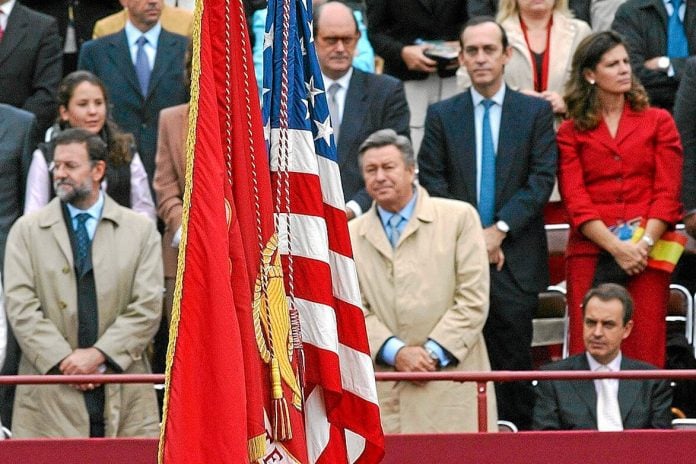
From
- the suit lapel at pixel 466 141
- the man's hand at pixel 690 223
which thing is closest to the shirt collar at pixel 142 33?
the suit lapel at pixel 466 141

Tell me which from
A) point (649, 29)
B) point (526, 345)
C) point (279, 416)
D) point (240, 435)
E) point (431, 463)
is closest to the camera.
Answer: point (240, 435)

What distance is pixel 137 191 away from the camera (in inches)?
376

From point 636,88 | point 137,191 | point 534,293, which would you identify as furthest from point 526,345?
point 137,191

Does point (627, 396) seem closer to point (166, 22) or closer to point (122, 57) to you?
point (122, 57)

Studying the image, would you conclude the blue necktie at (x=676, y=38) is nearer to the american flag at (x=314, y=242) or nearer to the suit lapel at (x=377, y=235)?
the suit lapel at (x=377, y=235)

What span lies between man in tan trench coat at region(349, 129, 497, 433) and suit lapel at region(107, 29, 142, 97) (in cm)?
205

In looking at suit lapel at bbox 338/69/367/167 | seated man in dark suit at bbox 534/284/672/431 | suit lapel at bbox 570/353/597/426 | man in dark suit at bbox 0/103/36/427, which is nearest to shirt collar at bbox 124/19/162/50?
man in dark suit at bbox 0/103/36/427

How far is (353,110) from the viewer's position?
32.4 feet

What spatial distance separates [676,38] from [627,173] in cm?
163

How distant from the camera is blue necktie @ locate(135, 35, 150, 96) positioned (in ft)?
34.0

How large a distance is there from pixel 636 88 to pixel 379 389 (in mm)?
2702

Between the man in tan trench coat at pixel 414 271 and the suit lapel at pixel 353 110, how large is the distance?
0.81 meters

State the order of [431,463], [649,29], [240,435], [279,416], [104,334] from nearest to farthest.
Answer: [240,435] < [279,416] < [431,463] < [104,334] < [649,29]

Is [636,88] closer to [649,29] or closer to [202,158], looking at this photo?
[649,29]
